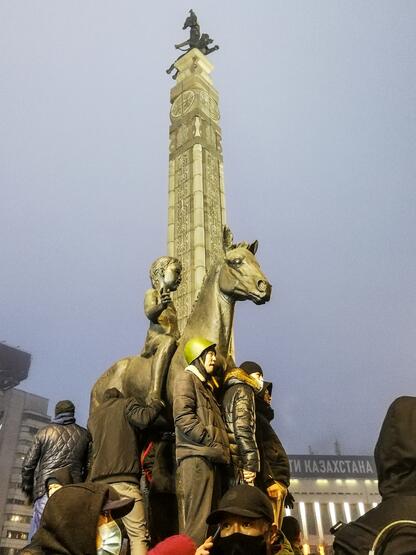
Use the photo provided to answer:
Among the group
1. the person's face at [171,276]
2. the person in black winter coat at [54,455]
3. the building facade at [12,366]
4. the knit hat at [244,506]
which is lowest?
the knit hat at [244,506]

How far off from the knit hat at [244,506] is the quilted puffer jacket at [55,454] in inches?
105

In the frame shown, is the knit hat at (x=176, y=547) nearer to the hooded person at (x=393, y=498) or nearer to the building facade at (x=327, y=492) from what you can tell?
the hooded person at (x=393, y=498)

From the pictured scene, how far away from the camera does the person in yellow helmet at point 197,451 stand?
393cm

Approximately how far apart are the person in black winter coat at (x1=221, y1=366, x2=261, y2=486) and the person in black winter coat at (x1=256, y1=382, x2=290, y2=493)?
2.19ft

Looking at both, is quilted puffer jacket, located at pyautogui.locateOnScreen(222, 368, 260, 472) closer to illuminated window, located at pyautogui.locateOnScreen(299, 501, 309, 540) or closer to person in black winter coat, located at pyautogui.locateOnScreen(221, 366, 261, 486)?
person in black winter coat, located at pyautogui.locateOnScreen(221, 366, 261, 486)

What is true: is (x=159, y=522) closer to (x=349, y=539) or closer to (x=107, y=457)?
(x=107, y=457)

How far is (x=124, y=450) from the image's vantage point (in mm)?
4637

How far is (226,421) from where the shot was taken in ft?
15.5

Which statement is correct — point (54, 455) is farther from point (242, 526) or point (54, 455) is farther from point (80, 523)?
point (80, 523)

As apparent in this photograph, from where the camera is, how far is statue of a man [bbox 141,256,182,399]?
550cm

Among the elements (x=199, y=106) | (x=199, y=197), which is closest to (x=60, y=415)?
(x=199, y=197)

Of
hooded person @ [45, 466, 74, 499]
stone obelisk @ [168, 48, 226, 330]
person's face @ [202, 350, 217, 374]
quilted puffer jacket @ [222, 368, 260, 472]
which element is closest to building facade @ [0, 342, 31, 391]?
stone obelisk @ [168, 48, 226, 330]

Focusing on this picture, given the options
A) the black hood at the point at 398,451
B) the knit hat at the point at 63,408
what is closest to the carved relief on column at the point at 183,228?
the knit hat at the point at 63,408

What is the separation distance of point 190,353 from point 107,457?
1.19m
